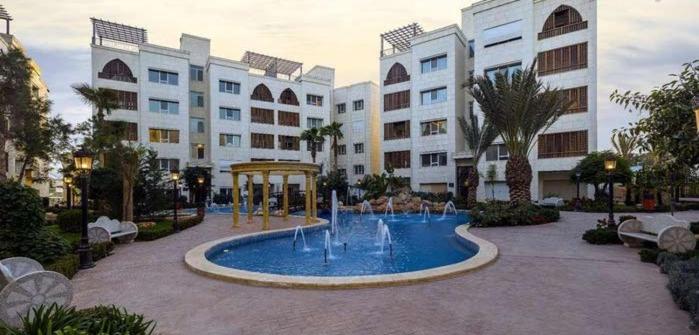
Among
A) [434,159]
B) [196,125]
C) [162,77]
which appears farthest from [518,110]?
[162,77]

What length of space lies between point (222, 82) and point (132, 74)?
29.7ft

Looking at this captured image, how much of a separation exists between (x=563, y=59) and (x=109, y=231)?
34.6 metres

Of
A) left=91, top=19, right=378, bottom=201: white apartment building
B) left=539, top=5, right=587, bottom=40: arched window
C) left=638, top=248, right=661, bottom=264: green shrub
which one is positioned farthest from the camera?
left=91, top=19, right=378, bottom=201: white apartment building

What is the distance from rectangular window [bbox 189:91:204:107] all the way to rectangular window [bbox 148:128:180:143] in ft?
14.0

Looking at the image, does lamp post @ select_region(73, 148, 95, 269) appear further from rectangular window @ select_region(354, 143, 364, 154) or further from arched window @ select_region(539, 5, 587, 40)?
rectangular window @ select_region(354, 143, 364, 154)

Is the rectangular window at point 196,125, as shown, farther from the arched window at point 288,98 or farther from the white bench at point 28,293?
the white bench at point 28,293

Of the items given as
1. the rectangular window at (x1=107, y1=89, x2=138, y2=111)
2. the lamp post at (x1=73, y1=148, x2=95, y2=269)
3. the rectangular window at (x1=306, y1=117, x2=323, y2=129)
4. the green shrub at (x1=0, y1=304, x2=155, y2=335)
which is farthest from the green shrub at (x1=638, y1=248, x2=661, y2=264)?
the rectangular window at (x1=306, y1=117, x2=323, y2=129)

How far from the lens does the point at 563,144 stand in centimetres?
3350

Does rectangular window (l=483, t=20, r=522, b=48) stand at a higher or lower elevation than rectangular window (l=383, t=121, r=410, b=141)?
higher

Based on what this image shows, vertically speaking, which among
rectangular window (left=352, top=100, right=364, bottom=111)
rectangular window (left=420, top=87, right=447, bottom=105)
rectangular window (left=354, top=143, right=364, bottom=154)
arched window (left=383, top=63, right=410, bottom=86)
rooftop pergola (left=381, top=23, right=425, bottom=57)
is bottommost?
rectangular window (left=354, top=143, right=364, bottom=154)

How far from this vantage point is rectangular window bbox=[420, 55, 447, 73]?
4081 cm

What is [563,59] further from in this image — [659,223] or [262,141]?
[262,141]

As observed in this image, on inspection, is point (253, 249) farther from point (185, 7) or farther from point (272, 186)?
point (272, 186)

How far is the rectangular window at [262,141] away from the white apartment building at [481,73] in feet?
45.9
